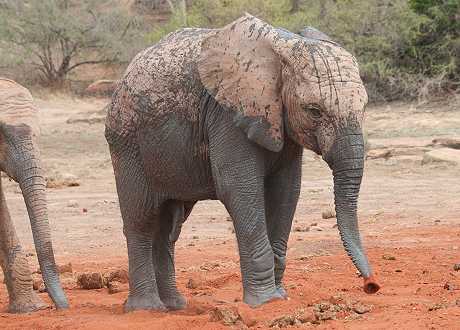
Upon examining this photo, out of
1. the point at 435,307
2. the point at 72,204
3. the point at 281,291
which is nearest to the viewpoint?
the point at 435,307

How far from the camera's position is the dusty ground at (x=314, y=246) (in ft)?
19.4

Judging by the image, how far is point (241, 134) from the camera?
600 centimetres

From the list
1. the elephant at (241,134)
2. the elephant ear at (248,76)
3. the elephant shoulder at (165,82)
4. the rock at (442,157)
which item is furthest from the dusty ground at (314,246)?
the elephant shoulder at (165,82)

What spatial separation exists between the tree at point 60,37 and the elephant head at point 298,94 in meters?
22.2

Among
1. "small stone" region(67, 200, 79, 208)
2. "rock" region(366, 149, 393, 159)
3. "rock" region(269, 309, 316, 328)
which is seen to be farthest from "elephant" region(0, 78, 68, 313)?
"rock" region(366, 149, 393, 159)

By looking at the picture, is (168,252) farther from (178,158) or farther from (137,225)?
(178,158)

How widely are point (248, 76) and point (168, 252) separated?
1.56 metres

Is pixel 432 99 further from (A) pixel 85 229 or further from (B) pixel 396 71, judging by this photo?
(A) pixel 85 229

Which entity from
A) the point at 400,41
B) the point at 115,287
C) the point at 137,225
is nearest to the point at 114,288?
the point at 115,287

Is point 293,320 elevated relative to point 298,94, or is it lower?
lower

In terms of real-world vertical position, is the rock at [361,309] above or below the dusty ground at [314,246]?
above

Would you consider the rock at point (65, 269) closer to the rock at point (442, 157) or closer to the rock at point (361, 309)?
the rock at point (361, 309)

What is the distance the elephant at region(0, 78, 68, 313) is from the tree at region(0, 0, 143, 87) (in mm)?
20919

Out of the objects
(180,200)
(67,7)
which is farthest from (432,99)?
(67,7)
